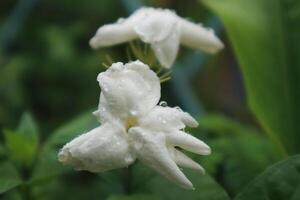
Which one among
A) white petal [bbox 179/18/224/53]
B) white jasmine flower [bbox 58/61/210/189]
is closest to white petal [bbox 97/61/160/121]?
white jasmine flower [bbox 58/61/210/189]

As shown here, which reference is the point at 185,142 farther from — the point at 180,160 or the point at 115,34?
the point at 115,34

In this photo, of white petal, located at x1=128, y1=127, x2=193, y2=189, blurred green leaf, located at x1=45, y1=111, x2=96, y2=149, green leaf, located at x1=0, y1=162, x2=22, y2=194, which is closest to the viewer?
white petal, located at x1=128, y1=127, x2=193, y2=189

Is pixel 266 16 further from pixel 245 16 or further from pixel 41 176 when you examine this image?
pixel 41 176

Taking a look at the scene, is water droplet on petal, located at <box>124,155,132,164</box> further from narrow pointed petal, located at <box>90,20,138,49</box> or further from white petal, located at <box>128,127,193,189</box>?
narrow pointed petal, located at <box>90,20,138,49</box>

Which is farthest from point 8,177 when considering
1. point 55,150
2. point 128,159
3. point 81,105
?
point 81,105

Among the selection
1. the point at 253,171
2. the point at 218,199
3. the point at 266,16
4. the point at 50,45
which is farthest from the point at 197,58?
the point at 218,199
